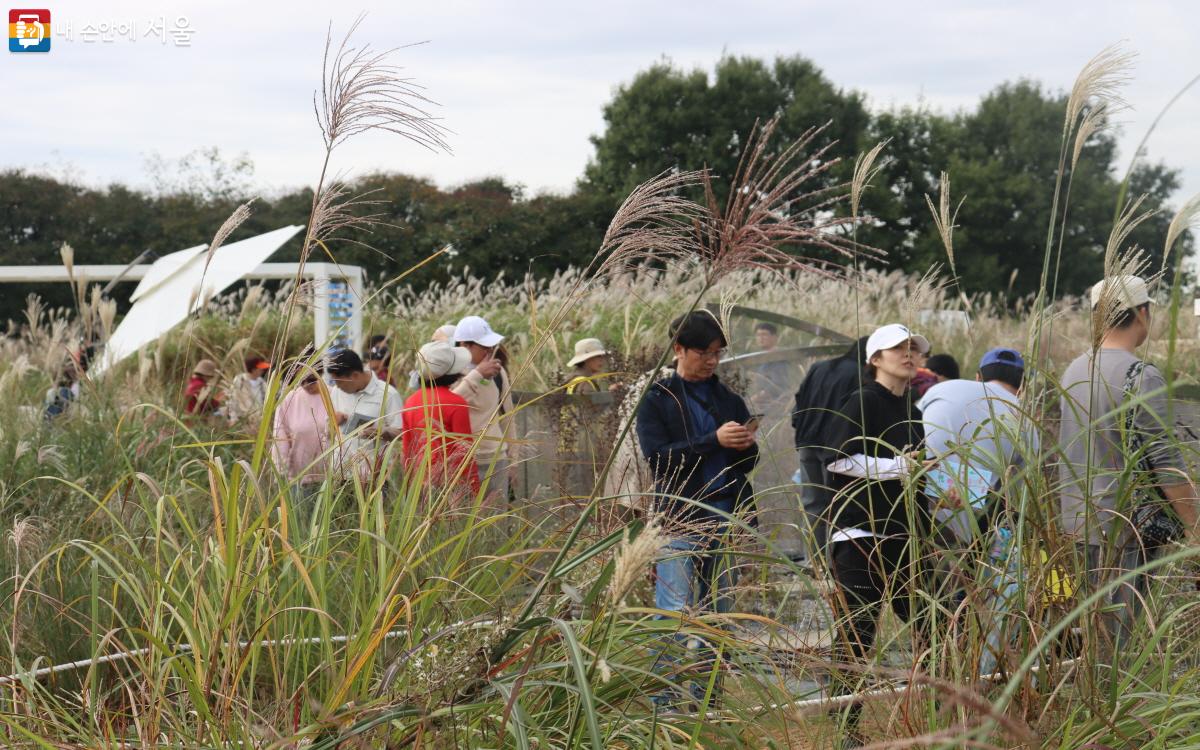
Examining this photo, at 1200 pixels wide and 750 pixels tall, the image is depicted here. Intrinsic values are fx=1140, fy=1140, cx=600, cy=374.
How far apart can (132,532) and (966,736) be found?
8.12 ft

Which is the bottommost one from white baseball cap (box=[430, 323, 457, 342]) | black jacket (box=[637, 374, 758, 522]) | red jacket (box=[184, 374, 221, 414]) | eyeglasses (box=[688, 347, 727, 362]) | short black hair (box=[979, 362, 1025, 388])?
red jacket (box=[184, 374, 221, 414])

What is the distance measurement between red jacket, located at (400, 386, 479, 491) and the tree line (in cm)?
1970

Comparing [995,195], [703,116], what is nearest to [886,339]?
[703,116]

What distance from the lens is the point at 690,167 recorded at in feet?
117

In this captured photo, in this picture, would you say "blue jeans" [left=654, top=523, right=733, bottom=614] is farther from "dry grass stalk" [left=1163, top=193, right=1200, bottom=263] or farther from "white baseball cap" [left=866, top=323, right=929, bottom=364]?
"dry grass stalk" [left=1163, top=193, right=1200, bottom=263]

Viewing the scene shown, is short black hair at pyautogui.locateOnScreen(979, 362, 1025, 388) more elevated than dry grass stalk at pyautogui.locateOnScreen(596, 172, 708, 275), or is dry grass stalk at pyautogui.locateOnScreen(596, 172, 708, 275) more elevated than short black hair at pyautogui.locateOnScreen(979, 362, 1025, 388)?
dry grass stalk at pyautogui.locateOnScreen(596, 172, 708, 275)

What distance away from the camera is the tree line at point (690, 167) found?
28.2 metres

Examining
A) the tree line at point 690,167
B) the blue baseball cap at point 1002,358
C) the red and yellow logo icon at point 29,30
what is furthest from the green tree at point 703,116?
the blue baseball cap at point 1002,358

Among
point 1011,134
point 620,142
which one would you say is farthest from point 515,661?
point 1011,134

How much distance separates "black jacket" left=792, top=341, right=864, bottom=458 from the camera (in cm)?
389

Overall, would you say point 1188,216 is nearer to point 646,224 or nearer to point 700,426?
point 646,224

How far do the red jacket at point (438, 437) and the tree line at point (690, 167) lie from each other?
64.6 feet

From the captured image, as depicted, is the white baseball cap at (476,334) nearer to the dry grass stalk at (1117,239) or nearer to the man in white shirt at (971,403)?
the man in white shirt at (971,403)

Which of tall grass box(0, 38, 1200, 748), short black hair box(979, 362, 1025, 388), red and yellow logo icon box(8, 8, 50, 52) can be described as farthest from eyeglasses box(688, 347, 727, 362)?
red and yellow logo icon box(8, 8, 50, 52)
